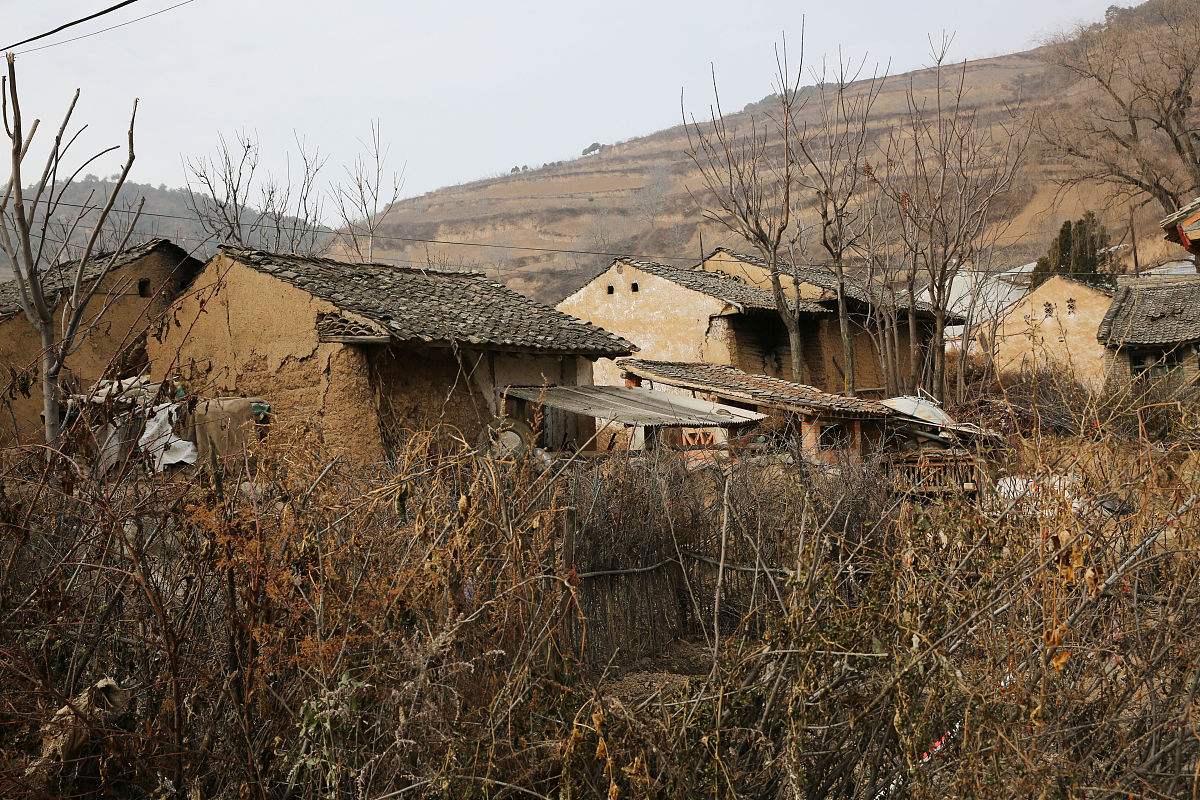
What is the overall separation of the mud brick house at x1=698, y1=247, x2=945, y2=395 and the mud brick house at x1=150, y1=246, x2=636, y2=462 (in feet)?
39.1

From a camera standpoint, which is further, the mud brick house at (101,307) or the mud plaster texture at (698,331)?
the mud plaster texture at (698,331)

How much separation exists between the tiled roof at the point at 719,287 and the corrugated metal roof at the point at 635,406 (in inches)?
295

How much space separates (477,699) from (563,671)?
342 mm

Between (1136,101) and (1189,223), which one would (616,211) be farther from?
(1189,223)

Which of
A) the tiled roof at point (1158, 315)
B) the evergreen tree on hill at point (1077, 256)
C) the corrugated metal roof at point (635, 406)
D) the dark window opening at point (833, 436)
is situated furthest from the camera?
the evergreen tree on hill at point (1077, 256)

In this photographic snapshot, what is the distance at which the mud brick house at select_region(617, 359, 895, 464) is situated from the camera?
15.7 meters

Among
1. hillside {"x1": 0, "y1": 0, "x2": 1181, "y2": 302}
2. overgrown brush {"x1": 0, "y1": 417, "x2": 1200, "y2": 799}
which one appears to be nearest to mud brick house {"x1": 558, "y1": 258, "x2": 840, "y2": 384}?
overgrown brush {"x1": 0, "y1": 417, "x2": 1200, "y2": 799}

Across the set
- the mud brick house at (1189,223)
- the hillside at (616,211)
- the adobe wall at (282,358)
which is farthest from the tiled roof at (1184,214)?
the hillside at (616,211)

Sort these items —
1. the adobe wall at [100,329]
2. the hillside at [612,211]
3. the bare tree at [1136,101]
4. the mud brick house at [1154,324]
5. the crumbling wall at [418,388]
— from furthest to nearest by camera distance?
1. the hillside at [612,211]
2. the bare tree at [1136,101]
3. the mud brick house at [1154,324]
4. the adobe wall at [100,329]
5. the crumbling wall at [418,388]

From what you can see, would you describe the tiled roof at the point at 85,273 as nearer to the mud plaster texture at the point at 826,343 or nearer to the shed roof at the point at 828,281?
the mud plaster texture at the point at 826,343

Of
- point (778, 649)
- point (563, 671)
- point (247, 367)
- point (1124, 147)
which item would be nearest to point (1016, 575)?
point (778, 649)

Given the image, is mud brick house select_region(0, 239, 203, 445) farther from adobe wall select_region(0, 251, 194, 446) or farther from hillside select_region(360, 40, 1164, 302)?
hillside select_region(360, 40, 1164, 302)

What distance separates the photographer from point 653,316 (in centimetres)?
2277

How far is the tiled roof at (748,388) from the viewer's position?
15.7m
